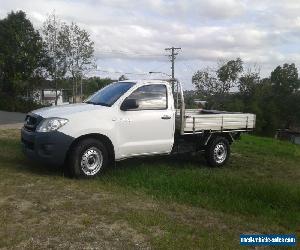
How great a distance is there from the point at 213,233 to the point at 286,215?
159cm

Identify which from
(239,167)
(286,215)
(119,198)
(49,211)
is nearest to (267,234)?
(286,215)

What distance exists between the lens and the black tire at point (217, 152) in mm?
10156

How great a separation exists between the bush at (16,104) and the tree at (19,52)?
0.73 metres

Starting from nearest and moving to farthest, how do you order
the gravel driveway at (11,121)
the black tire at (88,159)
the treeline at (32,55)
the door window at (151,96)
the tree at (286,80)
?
the black tire at (88,159) < the door window at (151,96) < the gravel driveway at (11,121) < the treeline at (32,55) < the tree at (286,80)

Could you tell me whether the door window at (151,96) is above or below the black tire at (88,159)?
above

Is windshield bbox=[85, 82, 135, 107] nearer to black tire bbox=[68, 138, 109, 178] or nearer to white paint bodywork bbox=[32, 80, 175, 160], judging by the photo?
white paint bodywork bbox=[32, 80, 175, 160]

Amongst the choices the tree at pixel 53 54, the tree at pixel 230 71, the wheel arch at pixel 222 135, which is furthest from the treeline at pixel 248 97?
the wheel arch at pixel 222 135

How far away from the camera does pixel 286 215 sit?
656 cm

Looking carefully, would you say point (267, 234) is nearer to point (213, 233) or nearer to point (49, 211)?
point (213, 233)

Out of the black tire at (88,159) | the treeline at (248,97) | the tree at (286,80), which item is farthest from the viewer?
the tree at (286,80)

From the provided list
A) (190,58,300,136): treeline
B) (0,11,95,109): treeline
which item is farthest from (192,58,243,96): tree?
A: (0,11,95,109): treeline

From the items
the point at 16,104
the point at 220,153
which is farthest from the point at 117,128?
the point at 16,104

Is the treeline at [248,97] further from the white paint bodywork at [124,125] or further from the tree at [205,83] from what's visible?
the white paint bodywork at [124,125]

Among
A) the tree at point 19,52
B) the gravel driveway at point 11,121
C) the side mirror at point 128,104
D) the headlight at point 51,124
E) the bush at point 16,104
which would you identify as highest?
the tree at point 19,52
